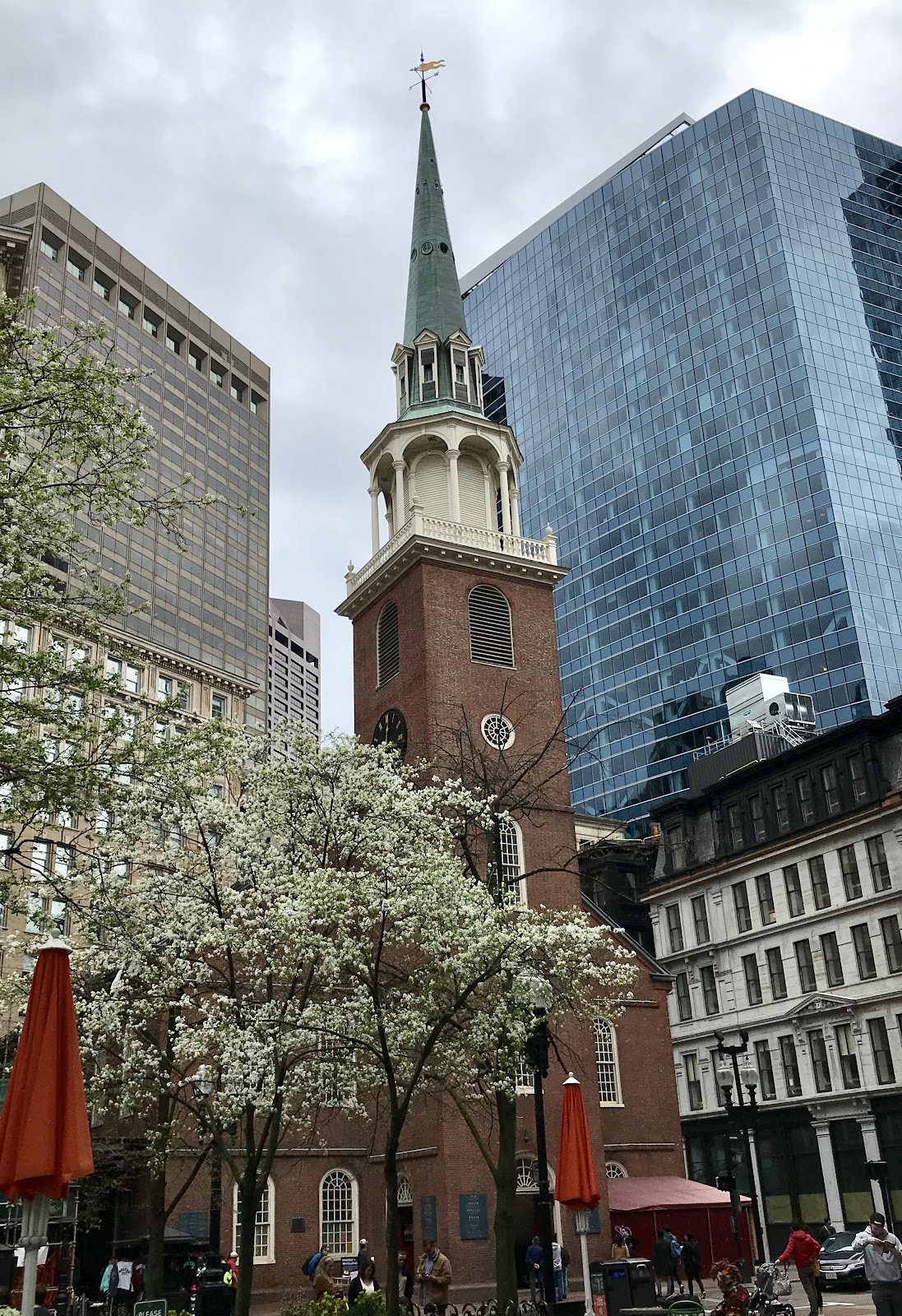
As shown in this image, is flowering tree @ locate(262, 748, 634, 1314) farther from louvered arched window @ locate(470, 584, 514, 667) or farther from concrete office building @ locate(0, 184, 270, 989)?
concrete office building @ locate(0, 184, 270, 989)

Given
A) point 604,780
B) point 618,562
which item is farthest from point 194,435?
point 604,780

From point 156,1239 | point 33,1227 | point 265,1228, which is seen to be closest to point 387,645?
point 265,1228

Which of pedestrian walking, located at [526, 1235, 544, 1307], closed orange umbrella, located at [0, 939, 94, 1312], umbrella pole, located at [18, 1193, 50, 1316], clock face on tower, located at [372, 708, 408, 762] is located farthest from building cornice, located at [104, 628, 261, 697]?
umbrella pole, located at [18, 1193, 50, 1316]

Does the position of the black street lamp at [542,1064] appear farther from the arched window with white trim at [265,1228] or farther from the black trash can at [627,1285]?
the arched window with white trim at [265,1228]

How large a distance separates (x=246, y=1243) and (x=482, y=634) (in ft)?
79.0

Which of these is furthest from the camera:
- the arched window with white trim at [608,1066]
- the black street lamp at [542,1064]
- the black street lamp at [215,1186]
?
the arched window with white trim at [608,1066]

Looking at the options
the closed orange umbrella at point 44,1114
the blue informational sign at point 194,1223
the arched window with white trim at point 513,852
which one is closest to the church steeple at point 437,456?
the arched window with white trim at point 513,852

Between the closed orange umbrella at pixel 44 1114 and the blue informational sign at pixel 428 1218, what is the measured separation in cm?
2490

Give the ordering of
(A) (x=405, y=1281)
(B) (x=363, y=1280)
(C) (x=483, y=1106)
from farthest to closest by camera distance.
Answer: (C) (x=483, y=1106), (A) (x=405, y=1281), (B) (x=363, y=1280)

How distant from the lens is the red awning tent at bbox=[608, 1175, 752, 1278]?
3788 cm

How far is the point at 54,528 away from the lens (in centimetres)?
1625

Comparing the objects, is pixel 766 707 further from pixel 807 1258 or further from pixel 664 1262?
pixel 807 1258

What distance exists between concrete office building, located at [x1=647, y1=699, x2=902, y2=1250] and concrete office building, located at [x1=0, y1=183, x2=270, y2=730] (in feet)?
146

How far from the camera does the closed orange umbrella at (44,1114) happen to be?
1182 centimetres
